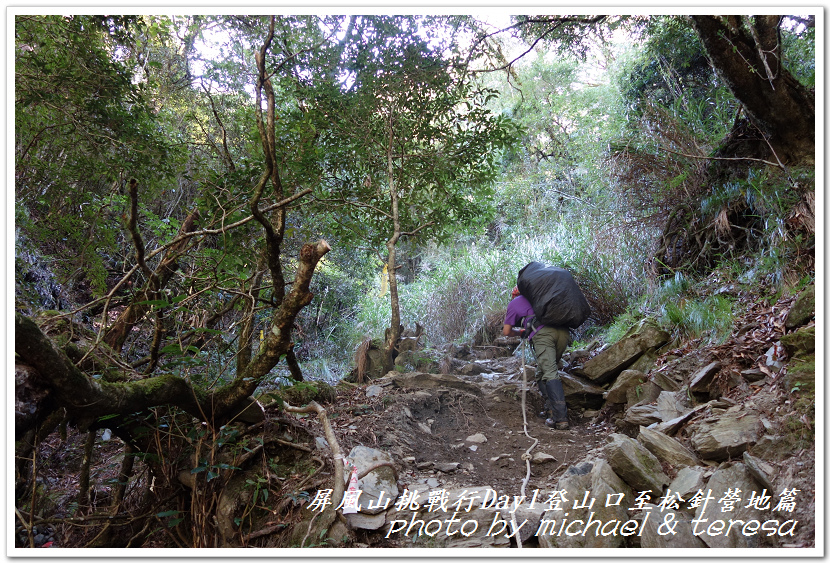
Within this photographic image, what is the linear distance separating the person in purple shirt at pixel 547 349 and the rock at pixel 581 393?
14cm

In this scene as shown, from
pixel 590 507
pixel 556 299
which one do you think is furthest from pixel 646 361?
pixel 590 507

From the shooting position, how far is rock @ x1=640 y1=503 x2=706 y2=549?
6.15 feet

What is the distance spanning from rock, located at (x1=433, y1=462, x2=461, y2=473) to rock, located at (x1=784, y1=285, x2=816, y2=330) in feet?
7.51

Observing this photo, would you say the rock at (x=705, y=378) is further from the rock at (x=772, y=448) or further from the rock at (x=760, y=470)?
the rock at (x=760, y=470)

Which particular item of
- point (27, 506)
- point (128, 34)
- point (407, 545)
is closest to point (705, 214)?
point (407, 545)

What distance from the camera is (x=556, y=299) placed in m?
4.38

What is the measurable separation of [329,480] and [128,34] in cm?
420

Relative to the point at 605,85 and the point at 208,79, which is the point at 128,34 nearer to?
the point at 208,79

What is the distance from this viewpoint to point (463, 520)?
7.18 ft

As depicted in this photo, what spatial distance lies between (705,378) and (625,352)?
122 centimetres

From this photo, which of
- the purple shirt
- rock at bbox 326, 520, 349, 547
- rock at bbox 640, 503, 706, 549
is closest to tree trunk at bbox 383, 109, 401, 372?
the purple shirt

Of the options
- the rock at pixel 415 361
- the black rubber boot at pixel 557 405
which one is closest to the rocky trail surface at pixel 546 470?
the black rubber boot at pixel 557 405

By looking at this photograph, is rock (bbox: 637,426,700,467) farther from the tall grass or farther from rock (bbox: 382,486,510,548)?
the tall grass

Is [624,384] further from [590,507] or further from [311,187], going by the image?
[311,187]
